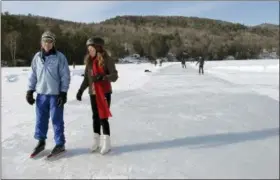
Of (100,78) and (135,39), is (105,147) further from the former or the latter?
(135,39)

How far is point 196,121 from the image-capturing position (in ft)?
20.8

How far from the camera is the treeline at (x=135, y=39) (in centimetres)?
7656

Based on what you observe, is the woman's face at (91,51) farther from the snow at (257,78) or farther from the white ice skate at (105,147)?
the snow at (257,78)

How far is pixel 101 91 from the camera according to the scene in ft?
14.4

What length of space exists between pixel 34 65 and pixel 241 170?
8.35ft

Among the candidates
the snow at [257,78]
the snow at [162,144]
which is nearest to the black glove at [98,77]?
the snow at [162,144]

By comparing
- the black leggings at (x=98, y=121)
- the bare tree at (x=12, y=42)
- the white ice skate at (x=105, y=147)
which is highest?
the bare tree at (x=12, y=42)

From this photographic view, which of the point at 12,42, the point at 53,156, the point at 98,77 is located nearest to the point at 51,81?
the point at 98,77

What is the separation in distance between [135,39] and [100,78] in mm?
136795

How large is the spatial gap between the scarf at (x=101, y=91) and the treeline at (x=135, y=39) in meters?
46.7

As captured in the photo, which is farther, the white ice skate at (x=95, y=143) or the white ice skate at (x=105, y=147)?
the white ice skate at (x=95, y=143)

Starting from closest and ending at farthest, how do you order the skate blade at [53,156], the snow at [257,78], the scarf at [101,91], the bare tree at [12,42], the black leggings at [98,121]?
the skate blade at [53,156]
the scarf at [101,91]
the black leggings at [98,121]
the snow at [257,78]
the bare tree at [12,42]

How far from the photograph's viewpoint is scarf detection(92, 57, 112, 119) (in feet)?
14.3

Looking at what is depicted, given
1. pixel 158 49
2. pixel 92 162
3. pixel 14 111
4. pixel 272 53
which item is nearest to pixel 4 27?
pixel 158 49
